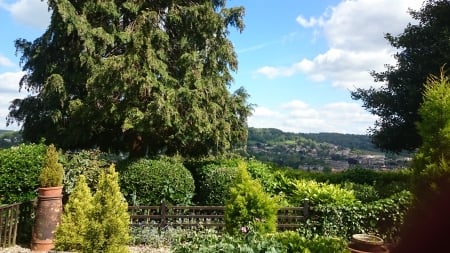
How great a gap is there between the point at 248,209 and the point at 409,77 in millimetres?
12289

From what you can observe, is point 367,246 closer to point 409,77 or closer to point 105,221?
point 105,221

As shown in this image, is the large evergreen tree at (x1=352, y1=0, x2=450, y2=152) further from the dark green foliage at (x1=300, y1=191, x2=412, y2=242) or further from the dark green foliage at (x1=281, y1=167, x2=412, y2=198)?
the dark green foliage at (x1=300, y1=191, x2=412, y2=242)

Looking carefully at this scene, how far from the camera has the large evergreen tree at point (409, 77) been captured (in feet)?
52.7


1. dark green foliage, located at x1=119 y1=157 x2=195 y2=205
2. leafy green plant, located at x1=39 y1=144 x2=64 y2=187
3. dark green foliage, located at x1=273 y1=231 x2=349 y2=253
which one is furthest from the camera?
dark green foliage, located at x1=119 y1=157 x2=195 y2=205

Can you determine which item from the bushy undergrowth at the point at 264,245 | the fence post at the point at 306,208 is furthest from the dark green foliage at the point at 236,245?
the fence post at the point at 306,208


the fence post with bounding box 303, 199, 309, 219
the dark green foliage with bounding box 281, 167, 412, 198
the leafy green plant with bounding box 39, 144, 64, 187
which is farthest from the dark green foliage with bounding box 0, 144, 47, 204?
the dark green foliage with bounding box 281, 167, 412, 198

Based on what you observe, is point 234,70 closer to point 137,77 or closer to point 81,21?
point 137,77

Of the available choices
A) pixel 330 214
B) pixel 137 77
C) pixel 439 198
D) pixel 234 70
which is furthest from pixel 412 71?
pixel 439 198

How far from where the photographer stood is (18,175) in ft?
31.8

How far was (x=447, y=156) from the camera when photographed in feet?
15.6

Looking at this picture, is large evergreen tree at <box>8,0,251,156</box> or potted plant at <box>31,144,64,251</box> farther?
large evergreen tree at <box>8,0,251,156</box>

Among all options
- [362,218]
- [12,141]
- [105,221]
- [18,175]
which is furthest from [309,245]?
[12,141]

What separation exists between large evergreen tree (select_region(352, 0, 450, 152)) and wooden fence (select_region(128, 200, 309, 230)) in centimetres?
857

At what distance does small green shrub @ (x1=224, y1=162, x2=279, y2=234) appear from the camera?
782 cm
